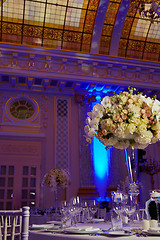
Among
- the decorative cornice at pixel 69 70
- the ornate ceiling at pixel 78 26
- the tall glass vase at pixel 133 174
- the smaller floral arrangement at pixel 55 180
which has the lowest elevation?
the tall glass vase at pixel 133 174

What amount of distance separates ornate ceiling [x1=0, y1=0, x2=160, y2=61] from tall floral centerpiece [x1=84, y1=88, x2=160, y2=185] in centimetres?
695

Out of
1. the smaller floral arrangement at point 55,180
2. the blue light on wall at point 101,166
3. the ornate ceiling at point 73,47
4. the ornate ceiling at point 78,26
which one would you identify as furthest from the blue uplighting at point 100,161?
the ornate ceiling at point 78,26

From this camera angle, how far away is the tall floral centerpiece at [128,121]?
6.73 feet

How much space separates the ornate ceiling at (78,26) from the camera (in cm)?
846

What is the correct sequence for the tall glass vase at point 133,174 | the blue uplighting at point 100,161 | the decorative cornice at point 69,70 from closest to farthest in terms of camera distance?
the tall glass vase at point 133,174
the decorative cornice at point 69,70
the blue uplighting at point 100,161

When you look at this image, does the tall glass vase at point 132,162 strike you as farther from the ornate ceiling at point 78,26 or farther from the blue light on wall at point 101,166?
the ornate ceiling at point 78,26

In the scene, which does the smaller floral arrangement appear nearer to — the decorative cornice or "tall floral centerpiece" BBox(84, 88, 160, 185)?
the decorative cornice

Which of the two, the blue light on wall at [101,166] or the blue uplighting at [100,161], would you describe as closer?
the blue light on wall at [101,166]

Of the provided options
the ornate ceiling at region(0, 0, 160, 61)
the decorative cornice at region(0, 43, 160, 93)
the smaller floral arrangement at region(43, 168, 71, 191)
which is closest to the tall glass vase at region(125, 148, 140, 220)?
the smaller floral arrangement at region(43, 168, 71, 191)

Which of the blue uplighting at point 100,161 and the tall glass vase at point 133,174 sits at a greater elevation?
the blue uplighting at point 100,161

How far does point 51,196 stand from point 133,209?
6.30 metres

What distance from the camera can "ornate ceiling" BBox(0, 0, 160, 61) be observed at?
846 cm

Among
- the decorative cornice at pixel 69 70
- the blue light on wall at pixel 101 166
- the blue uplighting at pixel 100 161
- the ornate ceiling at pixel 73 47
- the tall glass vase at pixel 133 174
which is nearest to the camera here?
the tall glass vase at pixel 133 174

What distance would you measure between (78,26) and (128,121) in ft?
25.0
